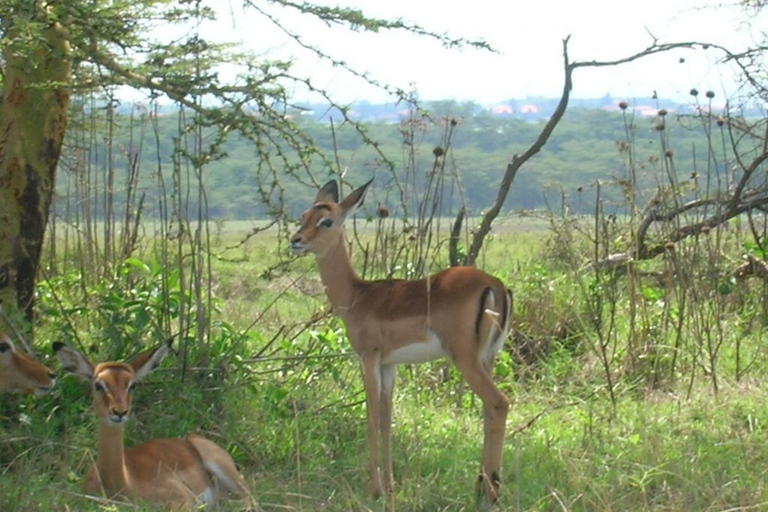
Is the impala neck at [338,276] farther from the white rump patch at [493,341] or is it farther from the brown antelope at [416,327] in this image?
the white rump patch at [493,341]

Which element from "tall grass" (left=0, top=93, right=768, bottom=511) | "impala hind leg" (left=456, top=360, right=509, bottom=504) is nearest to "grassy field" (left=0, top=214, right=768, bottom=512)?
"tall grass" (left=0, top=93, right=768, bottom=511)

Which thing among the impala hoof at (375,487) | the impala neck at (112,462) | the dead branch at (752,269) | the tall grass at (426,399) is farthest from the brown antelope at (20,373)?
the dead branch at (752,269)

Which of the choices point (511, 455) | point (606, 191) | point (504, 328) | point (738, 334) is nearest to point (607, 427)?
point (511, 455)

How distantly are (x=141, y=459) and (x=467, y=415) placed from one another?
74.2 inches

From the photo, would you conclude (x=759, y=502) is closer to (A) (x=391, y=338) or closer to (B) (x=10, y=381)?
(A) (x=391, y=338)

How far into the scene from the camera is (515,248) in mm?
16297

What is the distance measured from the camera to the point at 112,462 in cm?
480

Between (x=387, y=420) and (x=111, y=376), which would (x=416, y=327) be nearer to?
(x=387, y=420)

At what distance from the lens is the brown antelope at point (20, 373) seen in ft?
17.9

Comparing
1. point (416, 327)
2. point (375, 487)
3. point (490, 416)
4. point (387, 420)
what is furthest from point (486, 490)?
point (416, 327)

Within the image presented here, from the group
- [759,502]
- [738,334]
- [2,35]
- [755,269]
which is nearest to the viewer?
[759,502]

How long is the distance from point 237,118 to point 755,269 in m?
3.79

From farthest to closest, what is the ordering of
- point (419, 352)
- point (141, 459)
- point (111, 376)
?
point (419, 352)
point (141, 459)
point (111, 376)

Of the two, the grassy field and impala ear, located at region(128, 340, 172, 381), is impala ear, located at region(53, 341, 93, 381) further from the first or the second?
the grassy field
